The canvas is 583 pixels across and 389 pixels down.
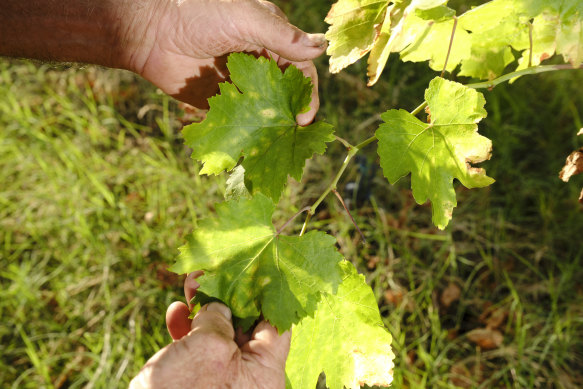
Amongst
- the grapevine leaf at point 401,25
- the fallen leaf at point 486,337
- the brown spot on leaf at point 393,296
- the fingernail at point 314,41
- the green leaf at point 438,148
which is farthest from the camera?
the brown spot on leaf at point 393,296

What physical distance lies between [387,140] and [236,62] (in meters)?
0.51

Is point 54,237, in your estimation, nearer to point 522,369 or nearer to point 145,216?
point 145,216

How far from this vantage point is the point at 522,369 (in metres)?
2.31

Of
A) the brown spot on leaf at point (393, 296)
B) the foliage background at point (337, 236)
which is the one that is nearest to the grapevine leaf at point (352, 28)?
the foliage background at point (337, 236)

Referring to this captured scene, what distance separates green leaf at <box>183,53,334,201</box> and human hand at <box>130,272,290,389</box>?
40 centimetres

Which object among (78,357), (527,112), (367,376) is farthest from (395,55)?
(78,357)

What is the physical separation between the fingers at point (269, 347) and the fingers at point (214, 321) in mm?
112

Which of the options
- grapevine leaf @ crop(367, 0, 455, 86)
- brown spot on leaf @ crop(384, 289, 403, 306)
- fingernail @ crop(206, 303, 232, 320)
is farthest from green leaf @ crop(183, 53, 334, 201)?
brown spot on leaf @ crop(384, 289, 403, 306)

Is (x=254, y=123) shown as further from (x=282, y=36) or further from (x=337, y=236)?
(x=337, y=236)

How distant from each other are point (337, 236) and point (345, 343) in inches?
55.8

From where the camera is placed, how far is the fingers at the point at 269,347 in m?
1.32

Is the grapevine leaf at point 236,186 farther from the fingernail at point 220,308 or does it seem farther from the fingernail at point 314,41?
the fingernail at point 314,41

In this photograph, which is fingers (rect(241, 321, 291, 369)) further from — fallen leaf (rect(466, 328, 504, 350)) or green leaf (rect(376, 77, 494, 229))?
fallen leaf (rect(466, 328, 504, 350))

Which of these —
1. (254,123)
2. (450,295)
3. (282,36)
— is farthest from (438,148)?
(450,295)
